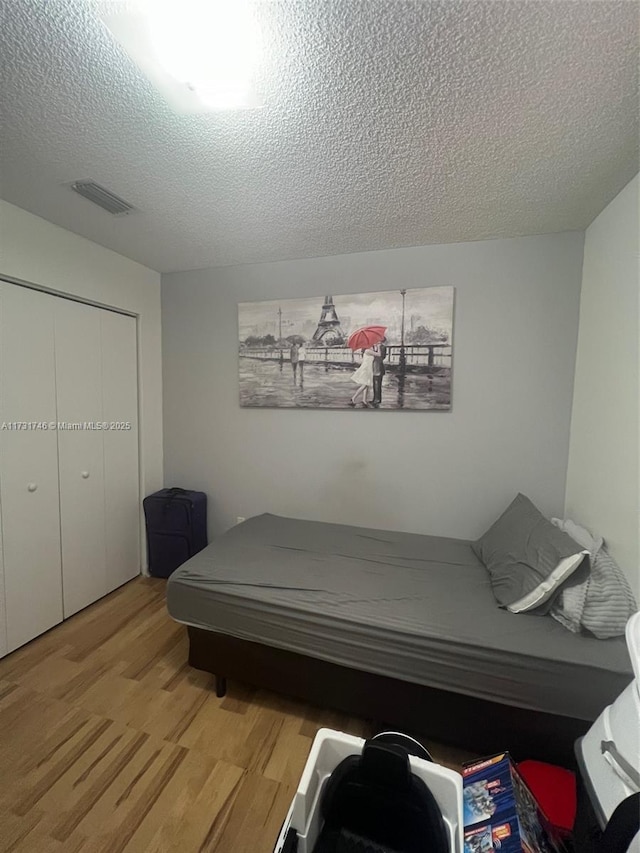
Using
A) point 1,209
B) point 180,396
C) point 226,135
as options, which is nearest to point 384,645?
point 226,135

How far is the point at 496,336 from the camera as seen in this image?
228 cm

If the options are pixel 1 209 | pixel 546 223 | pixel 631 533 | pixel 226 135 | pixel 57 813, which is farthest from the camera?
pixel 546 223

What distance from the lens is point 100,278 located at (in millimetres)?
2439

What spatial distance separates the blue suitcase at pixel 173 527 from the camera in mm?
2734

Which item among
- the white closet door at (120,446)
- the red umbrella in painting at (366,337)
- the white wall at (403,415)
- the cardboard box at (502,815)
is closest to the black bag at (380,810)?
the cardboard box at (502,815)

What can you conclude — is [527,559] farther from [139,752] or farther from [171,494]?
[171,494]

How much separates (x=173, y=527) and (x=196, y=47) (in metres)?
2.70

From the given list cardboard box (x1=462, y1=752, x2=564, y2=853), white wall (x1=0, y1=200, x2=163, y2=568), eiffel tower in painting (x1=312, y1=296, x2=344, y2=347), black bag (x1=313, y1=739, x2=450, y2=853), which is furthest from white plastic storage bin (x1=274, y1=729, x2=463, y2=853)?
white wall (x1=0, y1=200, x2=163, y2=568)

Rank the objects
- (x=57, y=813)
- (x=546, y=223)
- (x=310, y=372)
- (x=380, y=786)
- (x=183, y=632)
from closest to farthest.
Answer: (x=380, y=786)
(x=57, y=813)
(x=546, y=223)
(x=183, y=632)
(x=310, y=372)

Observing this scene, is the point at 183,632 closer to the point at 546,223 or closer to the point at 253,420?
the point at 253,420

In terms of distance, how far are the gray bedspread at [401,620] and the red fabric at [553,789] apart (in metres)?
0.23

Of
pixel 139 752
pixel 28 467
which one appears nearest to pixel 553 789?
pixel 139 752

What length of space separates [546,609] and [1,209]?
3320mm

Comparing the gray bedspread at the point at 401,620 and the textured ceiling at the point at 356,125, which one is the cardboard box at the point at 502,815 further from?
the textured ceiling at the point at 356,125
